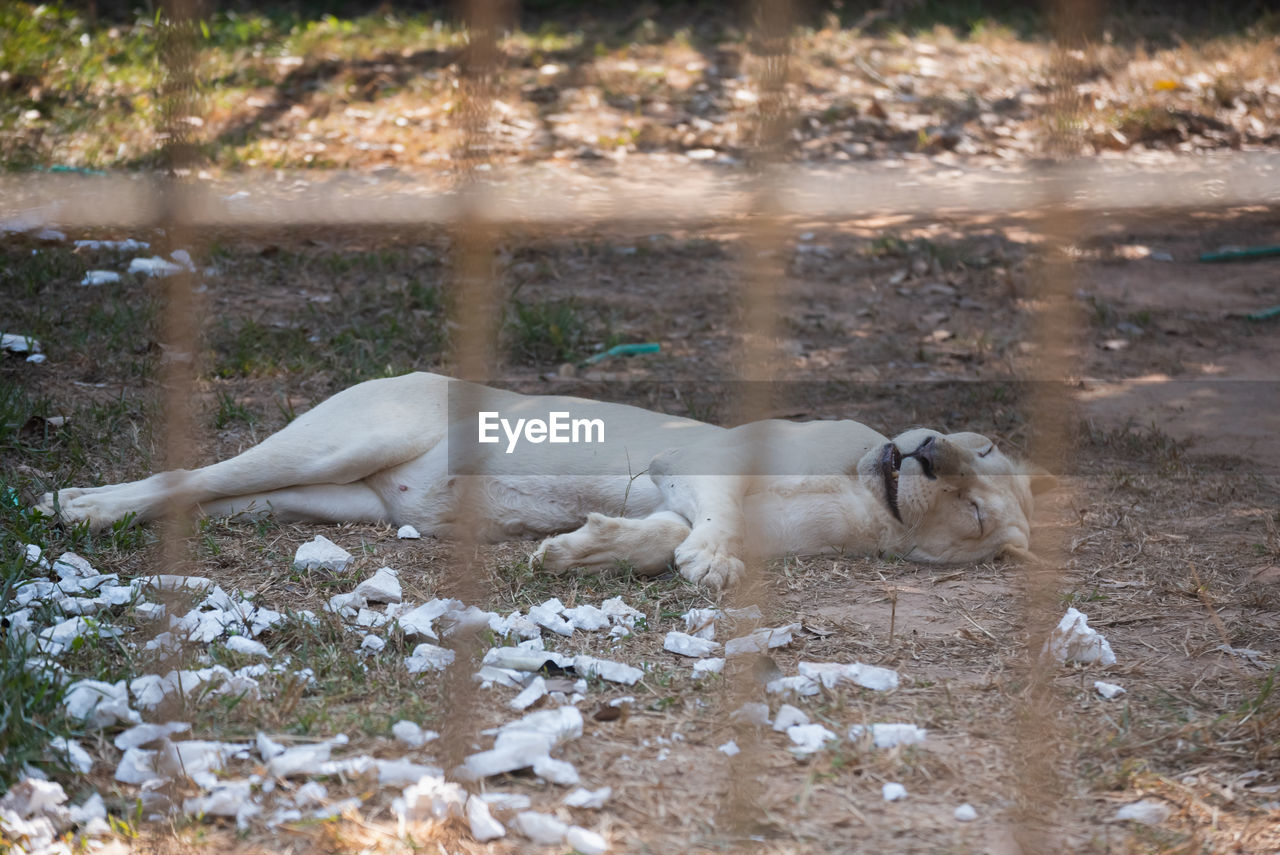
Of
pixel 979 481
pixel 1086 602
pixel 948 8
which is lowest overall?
pixel 1086 602

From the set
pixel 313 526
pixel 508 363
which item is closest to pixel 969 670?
pixel 313 526

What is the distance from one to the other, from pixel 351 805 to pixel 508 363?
3840 millimetres

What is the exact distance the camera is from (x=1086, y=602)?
12.0ft

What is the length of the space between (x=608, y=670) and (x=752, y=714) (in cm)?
42

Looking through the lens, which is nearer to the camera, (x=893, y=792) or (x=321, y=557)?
(x=893, y=792)

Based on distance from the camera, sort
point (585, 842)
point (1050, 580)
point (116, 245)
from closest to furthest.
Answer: point (585, 842), point (1050, 580), point (116, 245)

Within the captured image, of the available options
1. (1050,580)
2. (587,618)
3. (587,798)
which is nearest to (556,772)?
(587,798)

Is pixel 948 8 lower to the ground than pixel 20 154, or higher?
higher

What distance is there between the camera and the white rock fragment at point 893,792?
2.46m

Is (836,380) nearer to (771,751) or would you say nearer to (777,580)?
(777,580)

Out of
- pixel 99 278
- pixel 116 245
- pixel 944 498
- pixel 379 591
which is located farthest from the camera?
pixel 116 245

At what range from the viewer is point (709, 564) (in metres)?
3.57

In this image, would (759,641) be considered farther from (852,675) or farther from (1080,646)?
(1080,646)

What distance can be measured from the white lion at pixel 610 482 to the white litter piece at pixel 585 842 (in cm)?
164
